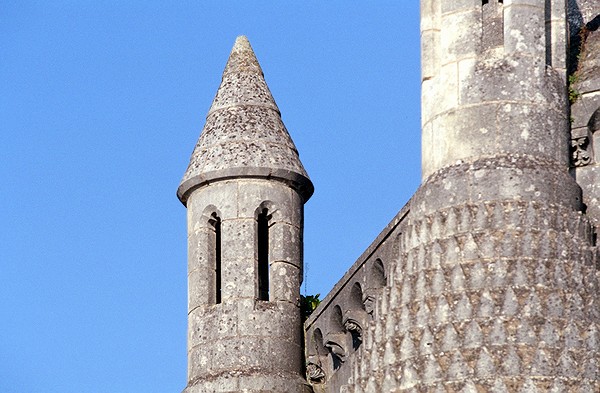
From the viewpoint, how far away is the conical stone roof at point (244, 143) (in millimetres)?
27906

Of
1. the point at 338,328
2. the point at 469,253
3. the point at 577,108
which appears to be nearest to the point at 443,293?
the point at 469,253

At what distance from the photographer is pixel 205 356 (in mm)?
27422

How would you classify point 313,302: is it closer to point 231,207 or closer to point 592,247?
point 231,207

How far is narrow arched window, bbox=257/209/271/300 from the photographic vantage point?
28.1 m

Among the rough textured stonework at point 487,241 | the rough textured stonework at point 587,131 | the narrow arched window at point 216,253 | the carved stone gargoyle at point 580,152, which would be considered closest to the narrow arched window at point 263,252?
the narrow arched window at point 216,253

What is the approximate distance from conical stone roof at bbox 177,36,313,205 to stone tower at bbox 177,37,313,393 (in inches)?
0.4

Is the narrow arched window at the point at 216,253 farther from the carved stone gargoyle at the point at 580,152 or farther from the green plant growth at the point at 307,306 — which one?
the carved stone gargoyle at the point at 580,152

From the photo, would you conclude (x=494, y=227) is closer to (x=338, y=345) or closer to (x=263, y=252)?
(x=338, y=345)

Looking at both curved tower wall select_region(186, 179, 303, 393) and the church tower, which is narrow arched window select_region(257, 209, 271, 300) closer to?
curved tower wall select_region(186, 179, 303, 393)

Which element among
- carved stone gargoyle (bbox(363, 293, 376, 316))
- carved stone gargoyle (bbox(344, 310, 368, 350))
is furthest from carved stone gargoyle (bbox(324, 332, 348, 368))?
carved stone gargoyle (bbox(363, 293, 376, 316))

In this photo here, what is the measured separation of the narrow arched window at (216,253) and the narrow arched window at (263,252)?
0.45m

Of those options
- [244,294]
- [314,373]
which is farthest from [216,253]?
[314,373]

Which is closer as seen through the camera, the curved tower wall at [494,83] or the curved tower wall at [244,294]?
the curved tower wall at [494,83]

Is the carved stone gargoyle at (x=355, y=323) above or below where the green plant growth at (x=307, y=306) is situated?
below
